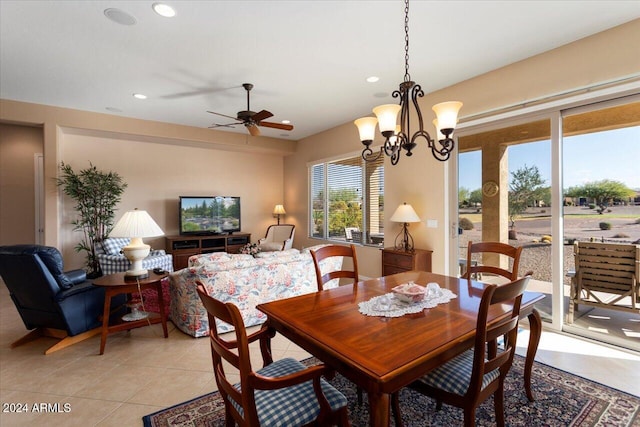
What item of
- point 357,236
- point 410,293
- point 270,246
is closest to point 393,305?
point 410,293

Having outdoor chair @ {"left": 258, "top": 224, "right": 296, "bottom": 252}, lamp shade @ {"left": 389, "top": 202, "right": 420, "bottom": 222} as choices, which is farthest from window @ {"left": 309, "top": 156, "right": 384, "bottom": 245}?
lamp shade @ {"left": 389, "top": 202, "right": 420, "bottom": 222}

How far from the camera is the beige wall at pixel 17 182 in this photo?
5461 mm

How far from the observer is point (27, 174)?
5625mm

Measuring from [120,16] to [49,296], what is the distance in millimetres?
2500

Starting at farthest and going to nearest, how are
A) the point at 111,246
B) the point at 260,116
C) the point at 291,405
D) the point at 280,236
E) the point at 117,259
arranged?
the point at 280,236
the point at 111,246
the point at 117,259
the point at 260,116
the point at 291,405

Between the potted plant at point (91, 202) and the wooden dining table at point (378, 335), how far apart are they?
4745mm

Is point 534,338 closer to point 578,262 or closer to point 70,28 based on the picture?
point 578,262

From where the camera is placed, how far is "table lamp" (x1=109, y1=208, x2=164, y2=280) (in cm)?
291

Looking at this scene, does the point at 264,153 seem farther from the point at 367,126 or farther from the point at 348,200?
the point at 367,126

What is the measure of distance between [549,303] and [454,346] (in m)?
2.85

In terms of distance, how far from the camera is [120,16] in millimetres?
2510

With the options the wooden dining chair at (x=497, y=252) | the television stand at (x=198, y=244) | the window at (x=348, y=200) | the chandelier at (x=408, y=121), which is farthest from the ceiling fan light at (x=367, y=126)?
the television stand at (x=198, y=244)

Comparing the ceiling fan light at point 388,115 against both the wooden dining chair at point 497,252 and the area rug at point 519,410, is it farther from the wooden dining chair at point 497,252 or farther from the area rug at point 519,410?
the area rug at point 519,410

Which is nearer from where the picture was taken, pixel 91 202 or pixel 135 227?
pixel 135 227
